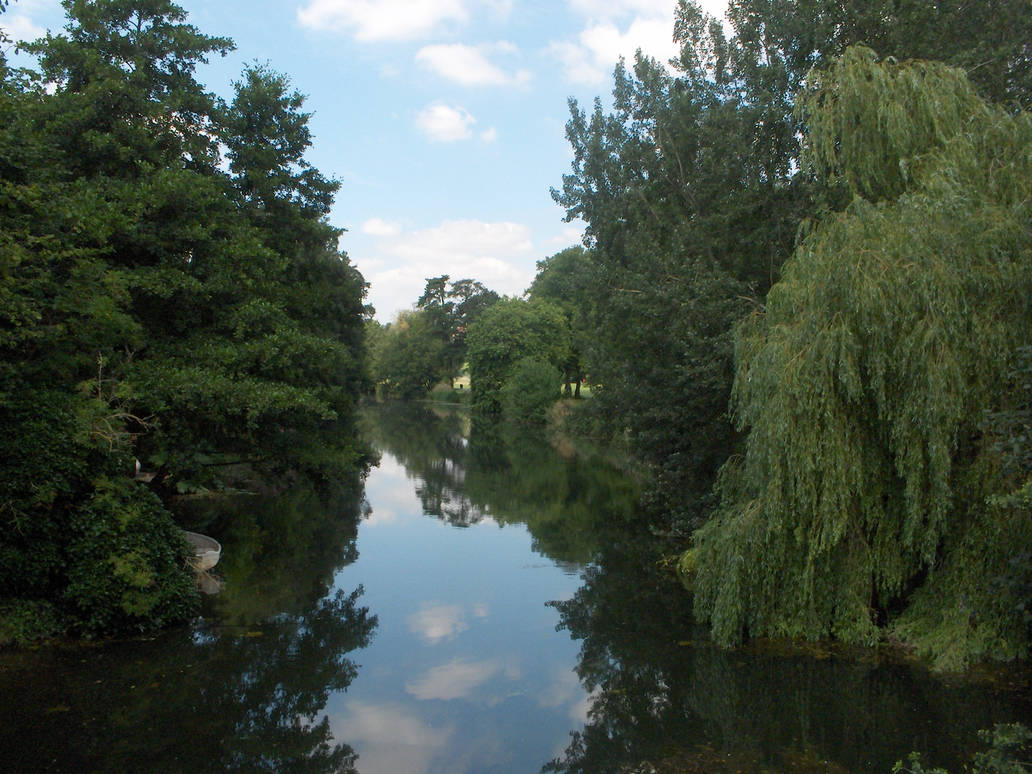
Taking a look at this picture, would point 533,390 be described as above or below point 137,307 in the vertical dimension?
above

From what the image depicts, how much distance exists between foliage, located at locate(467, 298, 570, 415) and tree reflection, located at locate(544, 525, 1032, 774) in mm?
51547

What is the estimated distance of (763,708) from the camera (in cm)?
995

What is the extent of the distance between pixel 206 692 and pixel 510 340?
5726 centimetres

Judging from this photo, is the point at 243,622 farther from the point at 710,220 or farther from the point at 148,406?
the point at 710,220

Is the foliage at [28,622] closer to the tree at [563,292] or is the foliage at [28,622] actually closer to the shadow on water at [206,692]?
the shadow on water at [206,692]

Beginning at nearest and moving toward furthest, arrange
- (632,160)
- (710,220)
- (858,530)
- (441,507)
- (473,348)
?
(858,530) → (710,220) → (632,160) → (441,507) → (473,348)

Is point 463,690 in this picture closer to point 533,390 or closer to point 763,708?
point 763,708

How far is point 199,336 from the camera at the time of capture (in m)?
16.3

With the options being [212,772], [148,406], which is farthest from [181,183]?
[212,772]

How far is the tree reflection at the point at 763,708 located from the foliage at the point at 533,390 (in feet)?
149

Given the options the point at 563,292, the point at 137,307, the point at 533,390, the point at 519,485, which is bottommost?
the point at 519,485

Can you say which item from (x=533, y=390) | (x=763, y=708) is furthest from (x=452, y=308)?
(x=763, y=708)

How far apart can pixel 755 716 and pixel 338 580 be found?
32.2 ft

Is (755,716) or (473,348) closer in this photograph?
(755,716)
